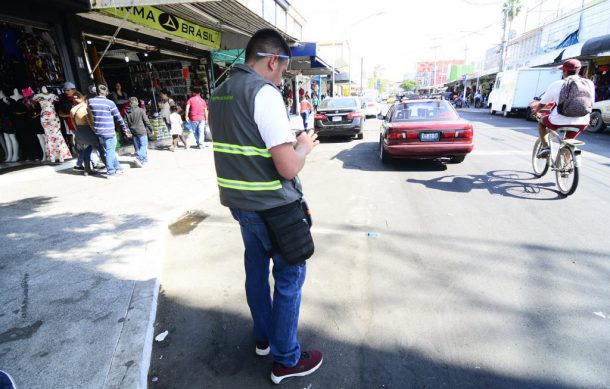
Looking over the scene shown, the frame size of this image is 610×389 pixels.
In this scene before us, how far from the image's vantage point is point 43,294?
2.91 meters

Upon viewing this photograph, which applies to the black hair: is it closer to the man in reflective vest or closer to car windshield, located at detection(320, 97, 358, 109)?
the man in reflective vest

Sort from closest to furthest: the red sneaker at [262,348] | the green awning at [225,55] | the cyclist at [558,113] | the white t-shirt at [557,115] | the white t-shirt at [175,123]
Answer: the red sneaker at [262,348] < the cyclist at [558,113] < the white t-shirt at [557,115] < the white t-shirt at [175,123] < the green awning at [225,55]

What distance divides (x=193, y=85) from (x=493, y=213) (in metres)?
13.3

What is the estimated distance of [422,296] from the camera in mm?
2957

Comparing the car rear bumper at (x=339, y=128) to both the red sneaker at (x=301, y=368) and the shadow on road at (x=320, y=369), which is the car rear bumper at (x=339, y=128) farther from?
the red sneaker at (x=301, y=368)

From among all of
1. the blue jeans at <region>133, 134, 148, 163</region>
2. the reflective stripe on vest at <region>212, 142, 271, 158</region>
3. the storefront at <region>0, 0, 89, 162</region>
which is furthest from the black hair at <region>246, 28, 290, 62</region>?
the storefront at <region>0, 0, 89, 162</region>

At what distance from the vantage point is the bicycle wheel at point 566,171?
17.0 ft

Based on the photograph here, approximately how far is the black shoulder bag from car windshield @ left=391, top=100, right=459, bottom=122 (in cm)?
630

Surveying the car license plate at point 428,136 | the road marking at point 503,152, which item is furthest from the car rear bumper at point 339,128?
the car license plate at point 428,136

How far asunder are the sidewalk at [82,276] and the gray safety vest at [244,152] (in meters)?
1.33

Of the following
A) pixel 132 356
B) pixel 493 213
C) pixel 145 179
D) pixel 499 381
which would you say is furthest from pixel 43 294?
pixel 493 213

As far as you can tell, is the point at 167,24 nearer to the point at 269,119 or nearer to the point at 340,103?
the point at 340,103

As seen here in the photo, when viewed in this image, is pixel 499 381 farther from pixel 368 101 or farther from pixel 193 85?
pixel 368 101

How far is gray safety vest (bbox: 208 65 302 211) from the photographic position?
5.66ft
